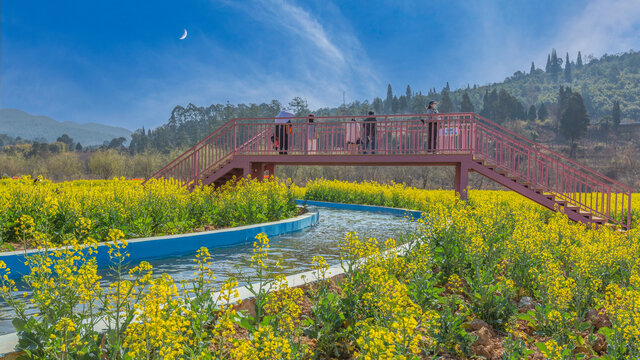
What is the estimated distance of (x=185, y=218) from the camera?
864 centimetres

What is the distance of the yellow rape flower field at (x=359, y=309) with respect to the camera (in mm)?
2367

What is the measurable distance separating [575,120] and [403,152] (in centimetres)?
9641

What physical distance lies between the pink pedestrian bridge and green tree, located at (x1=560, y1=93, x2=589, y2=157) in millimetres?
92733

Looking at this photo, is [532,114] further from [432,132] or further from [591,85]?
[432,132]

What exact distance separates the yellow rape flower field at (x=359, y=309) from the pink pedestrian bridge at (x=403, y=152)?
643 cm

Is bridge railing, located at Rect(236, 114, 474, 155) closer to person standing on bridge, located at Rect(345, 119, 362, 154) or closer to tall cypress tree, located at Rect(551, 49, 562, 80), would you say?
person standing on bridge, located at Rect(345, 119, 362, 154)

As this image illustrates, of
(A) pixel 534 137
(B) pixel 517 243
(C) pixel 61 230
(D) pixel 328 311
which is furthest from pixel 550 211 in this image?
(A) pixel 534 137

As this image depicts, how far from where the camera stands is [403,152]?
614 inches

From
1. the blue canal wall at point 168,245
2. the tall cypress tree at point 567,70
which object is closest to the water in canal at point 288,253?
the blue canal wall at point 168,245

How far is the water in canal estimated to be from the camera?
568 centimetres

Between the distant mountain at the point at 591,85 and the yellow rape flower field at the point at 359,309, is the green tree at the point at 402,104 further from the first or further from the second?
the yellow rape flower field at the point at 359,309

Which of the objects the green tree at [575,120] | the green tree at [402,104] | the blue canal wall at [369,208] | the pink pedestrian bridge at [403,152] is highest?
the green tree at [402,104]

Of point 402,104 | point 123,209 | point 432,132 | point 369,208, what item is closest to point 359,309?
point 123,209

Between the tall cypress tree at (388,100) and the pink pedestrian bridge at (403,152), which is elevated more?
the tall cypress tree at (388,100)
